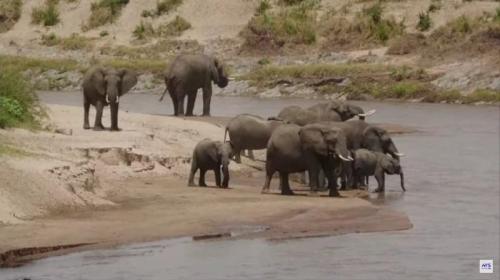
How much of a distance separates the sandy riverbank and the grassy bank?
21.8 meters

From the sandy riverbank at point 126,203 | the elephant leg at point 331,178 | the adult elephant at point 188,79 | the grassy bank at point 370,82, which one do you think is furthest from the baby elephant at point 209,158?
the grassy bank at point 370,82

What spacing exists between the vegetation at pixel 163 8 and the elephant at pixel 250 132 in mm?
37742

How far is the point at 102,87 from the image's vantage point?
88.4 feet

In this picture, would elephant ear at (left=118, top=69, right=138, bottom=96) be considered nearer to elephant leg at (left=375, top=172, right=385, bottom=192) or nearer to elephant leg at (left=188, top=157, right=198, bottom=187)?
elephant leg at (left=188, top=157, right=198, bottom=187)

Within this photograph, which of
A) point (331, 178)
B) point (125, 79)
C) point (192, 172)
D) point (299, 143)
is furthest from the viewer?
point (125, 79)

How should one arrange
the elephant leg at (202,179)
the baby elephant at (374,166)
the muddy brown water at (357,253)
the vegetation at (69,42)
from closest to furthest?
the muddy brown water at (357,253) < the elephant leg at (202,179) < the baby elephant at (374,166) < the vegetation at (69,42)

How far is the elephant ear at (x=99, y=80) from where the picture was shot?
26922 mm

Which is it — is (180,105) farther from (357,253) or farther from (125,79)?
(357,253)

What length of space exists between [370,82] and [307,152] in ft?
85.5

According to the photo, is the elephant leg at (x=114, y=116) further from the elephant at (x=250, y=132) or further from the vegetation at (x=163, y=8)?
the vegetation at (x=163, y=8)

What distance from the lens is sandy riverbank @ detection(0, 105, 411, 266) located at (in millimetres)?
Answer: 17625

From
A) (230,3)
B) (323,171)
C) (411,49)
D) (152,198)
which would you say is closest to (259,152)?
(323,171)

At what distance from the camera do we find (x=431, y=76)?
1861 inches

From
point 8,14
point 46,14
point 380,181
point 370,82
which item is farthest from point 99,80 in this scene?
point 8,14
